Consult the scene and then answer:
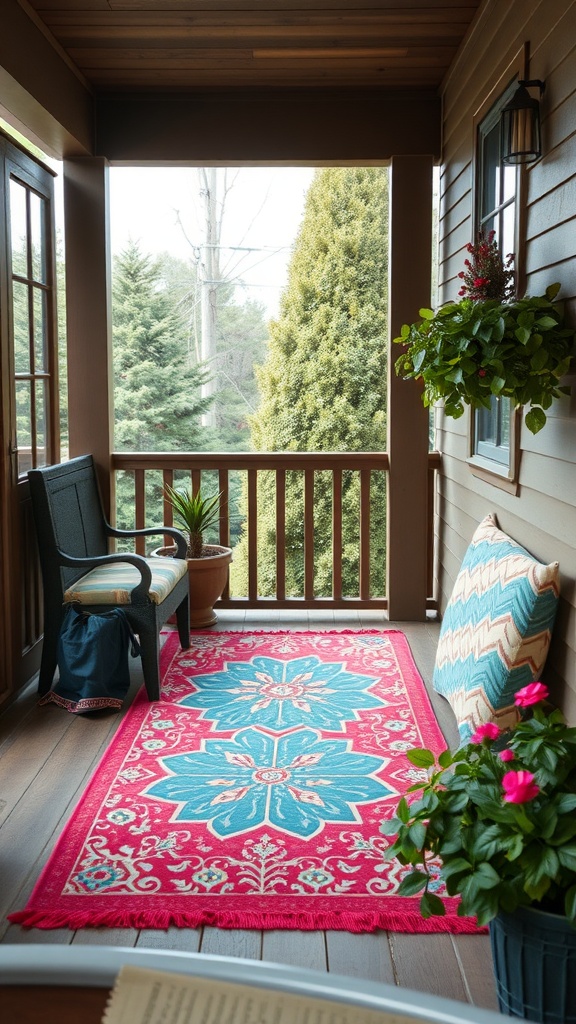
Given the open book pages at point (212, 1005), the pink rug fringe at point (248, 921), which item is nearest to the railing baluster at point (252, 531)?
the pink rug fringe at point (248, 921)

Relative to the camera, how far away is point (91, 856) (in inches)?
101

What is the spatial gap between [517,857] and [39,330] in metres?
3.57

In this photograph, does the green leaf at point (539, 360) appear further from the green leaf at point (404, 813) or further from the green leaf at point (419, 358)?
the green leaf at point (404, 813)

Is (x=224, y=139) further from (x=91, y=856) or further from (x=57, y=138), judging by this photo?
(x=91, y=856)

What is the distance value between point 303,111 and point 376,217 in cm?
502

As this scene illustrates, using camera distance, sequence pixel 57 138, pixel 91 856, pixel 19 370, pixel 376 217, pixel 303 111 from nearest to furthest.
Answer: pixel 91 856
pixel 19 370
pixel 57 138
pixel 303 111
pixel 376 217

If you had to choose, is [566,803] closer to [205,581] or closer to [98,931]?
[98,931]

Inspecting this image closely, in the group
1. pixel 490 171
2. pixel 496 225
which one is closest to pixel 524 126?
pixel 496 225

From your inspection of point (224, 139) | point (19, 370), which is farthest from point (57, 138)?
point (19, 370)

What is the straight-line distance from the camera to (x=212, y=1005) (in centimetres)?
61

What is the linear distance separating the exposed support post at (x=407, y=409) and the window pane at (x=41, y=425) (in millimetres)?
1821

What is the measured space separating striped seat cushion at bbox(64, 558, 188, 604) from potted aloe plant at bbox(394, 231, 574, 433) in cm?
153

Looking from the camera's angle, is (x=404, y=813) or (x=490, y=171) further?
(x=490, y=171)

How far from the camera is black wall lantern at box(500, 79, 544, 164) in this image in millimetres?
2900
